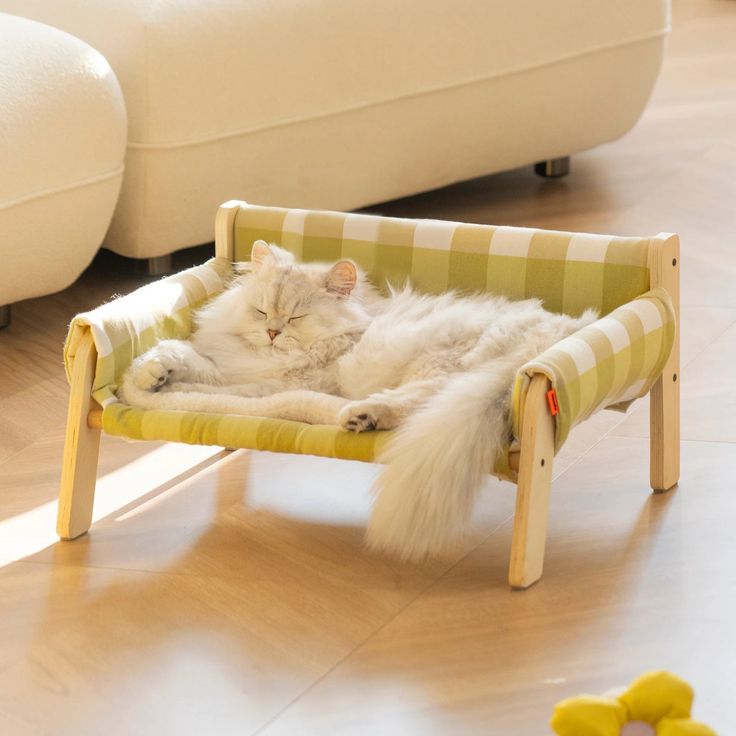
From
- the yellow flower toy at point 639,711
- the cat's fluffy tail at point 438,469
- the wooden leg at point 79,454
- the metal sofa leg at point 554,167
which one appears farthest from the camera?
the metal sofa leg at point 554,167

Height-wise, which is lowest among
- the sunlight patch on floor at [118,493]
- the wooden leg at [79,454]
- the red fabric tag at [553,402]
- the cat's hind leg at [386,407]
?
the sunlight patch on floor at [118,493]

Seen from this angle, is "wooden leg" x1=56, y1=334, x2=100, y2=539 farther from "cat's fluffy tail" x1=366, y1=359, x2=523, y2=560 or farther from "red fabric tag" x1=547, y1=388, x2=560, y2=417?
"red fabric tag" x1=547, y1=388, x2=560, y2=417

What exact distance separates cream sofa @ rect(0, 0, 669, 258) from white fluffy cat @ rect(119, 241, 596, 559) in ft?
2.32

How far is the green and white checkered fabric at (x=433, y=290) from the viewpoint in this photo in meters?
1.64

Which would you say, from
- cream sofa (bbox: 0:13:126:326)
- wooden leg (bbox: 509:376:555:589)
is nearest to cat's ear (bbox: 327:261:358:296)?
wooden leg (bbox: 509:376:555:589)

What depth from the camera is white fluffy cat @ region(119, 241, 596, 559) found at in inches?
62.2

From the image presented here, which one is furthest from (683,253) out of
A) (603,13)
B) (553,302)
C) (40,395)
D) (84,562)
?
(84,562)

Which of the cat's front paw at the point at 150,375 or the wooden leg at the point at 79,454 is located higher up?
the cat's front paw at the point at 150,375

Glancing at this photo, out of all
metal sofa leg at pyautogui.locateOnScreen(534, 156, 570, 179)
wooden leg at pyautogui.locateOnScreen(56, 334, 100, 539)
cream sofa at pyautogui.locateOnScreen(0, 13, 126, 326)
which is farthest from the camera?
metal sofa leg at pyautogui.locateOnScreen(534, 156, 570, 179)

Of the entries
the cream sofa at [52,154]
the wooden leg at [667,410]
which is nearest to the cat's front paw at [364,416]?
the wooden leg at [667,410]

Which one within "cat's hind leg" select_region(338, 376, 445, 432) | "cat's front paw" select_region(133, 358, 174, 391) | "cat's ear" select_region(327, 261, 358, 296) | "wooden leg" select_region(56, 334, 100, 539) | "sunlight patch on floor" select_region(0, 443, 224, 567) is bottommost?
"sunlight patch on floor" select_region(0, 443, 224, 567)

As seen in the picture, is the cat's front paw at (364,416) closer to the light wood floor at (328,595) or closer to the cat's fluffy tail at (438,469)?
the cat's fluffy tail at (438,469)

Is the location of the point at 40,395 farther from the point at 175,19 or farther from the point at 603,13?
the point at 603,13

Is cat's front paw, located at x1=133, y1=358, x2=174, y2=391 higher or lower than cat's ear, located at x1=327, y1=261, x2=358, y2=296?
lower
